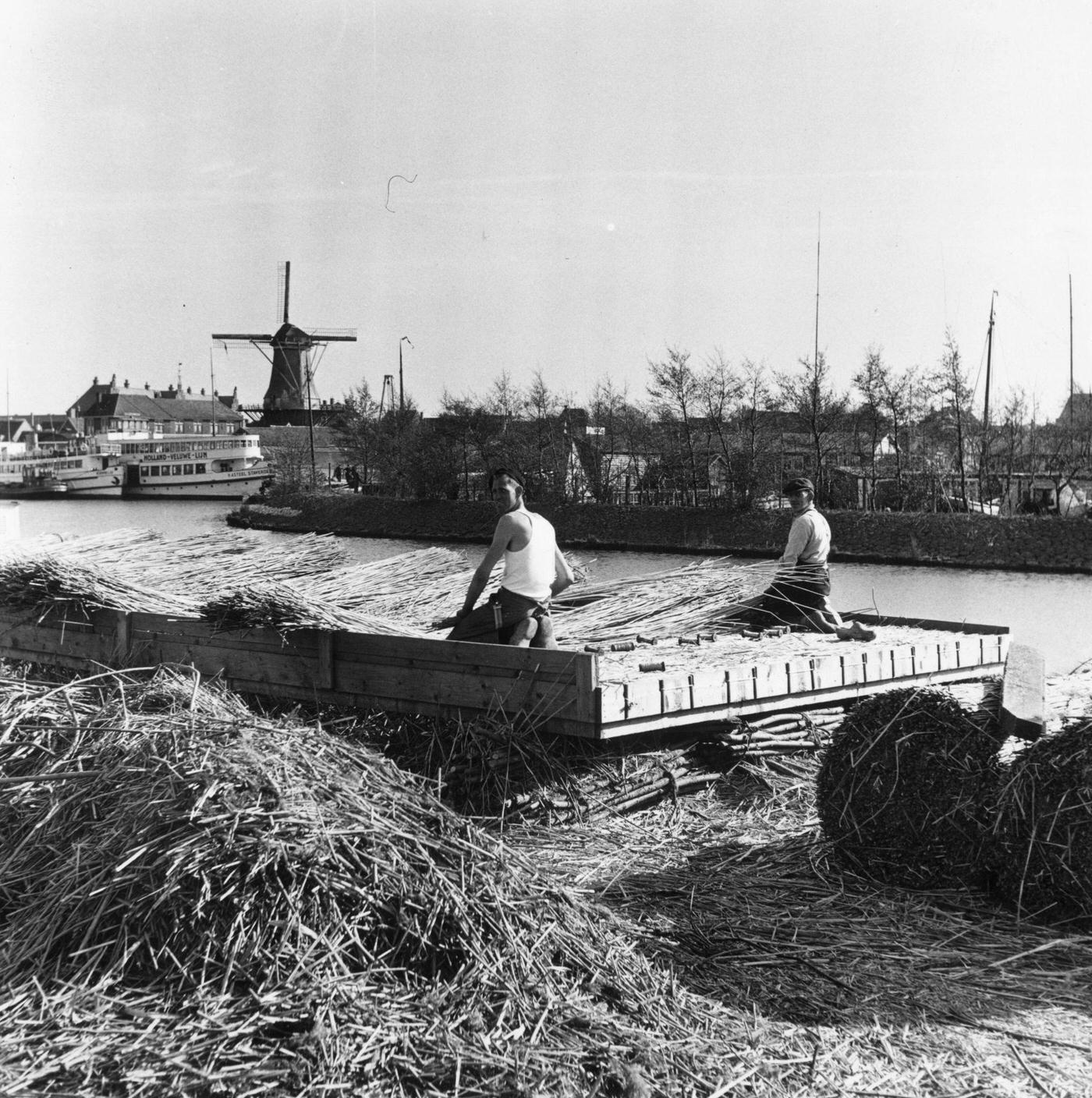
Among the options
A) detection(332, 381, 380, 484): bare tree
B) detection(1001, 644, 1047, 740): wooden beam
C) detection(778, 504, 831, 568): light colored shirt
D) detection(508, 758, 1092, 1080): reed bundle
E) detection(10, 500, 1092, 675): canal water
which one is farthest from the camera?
detection(332, 381, 380, 484): bare tree

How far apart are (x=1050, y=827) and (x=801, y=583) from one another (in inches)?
187

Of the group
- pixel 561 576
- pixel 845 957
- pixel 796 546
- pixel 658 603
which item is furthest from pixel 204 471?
pixel 845 957

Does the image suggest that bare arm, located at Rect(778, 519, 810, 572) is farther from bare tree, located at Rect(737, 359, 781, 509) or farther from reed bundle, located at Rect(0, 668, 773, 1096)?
bare tree, located at Rect(737, 359, 781, 509)

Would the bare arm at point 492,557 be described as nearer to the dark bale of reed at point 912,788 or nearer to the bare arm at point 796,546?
the dark bale of reed at point 912,788

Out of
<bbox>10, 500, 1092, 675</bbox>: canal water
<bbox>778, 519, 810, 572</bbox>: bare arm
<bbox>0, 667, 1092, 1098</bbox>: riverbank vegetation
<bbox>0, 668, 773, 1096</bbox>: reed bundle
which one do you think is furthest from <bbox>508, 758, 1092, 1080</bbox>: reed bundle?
<bbox>10, 500, 1092, 675</bbox>: canal water

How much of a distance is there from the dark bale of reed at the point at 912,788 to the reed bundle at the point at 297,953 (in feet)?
5.37

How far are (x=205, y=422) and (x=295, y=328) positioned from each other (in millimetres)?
42662

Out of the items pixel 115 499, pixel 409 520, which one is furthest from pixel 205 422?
pixel 409 520

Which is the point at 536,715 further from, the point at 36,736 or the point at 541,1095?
the point at 541,1095

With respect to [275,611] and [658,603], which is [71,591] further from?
[658,603]

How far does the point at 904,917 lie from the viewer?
17.4ft

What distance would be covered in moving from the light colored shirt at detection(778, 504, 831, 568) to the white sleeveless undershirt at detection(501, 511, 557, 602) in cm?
289

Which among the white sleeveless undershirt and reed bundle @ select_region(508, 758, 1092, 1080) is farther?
the white sleeveless undershirt

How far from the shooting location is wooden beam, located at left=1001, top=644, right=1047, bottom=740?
17.7ft
